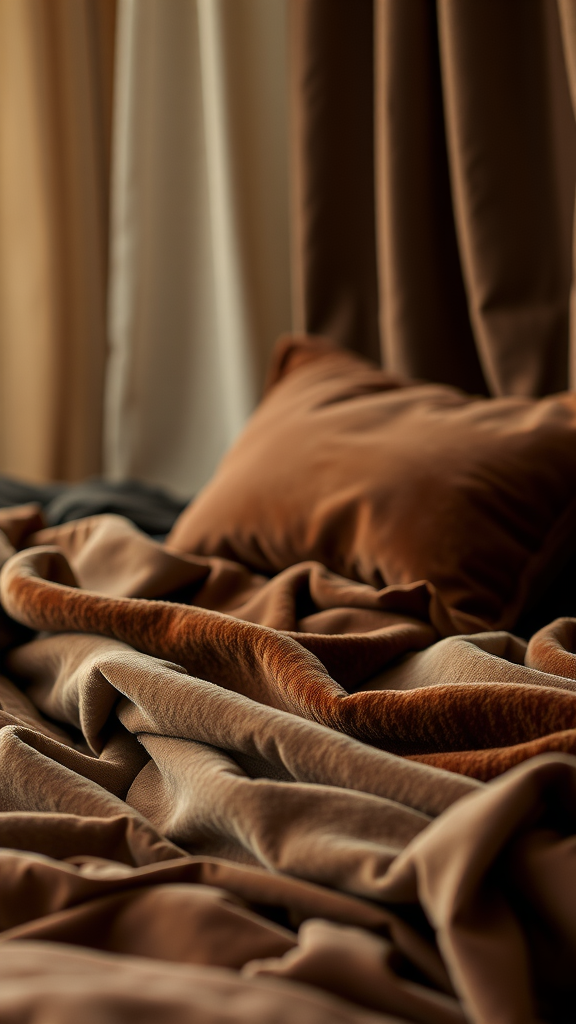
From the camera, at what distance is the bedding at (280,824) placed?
1.40 feet

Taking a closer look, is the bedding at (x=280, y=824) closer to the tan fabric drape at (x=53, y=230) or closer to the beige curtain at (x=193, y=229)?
the beige curtain at (x=193, y=229)

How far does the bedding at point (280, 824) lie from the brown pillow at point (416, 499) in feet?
0.63

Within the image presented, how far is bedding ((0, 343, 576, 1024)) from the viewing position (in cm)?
43

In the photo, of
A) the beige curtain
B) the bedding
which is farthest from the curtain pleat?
the bedding

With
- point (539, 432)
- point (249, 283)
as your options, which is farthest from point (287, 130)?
point (539, 432)

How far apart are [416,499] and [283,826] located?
24.7 inches

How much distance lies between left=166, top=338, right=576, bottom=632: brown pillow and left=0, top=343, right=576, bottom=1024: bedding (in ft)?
0.63

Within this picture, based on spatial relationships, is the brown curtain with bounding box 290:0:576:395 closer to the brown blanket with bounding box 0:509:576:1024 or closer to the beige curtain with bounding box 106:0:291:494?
the beige curtain with bounding box 106:0:291:494

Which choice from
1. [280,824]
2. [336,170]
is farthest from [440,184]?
[280,824]

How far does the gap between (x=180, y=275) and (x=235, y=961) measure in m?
2.27

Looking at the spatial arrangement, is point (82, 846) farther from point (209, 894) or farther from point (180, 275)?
point (180, 275)

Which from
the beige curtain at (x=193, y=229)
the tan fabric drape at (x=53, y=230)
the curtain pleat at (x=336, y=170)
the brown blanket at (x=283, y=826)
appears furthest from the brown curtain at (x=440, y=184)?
Answer: the brown blanket at (x=283, y=826)

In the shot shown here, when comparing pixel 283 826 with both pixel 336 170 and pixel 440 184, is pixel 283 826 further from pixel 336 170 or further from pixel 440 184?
pixel 336 170

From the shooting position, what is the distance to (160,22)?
246 centimetres
